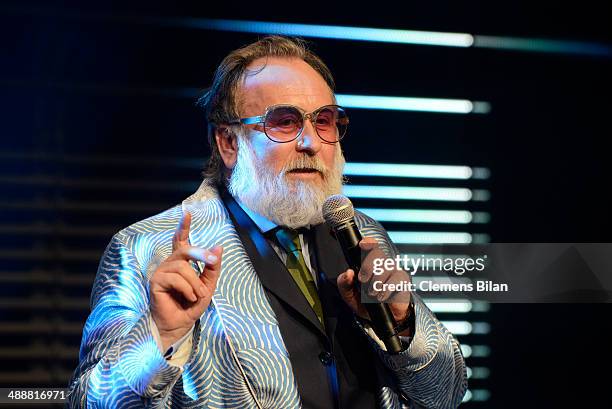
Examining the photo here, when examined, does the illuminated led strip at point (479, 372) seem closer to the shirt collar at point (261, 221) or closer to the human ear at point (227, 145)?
the shirt collar at point (261, 221)

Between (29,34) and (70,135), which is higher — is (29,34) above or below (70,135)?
above

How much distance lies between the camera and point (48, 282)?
2830mm

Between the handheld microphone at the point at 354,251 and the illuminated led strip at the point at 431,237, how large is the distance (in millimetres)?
1298

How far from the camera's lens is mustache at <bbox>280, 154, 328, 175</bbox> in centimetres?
215

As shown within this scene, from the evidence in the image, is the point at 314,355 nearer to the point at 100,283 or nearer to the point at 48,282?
the point at 100,283

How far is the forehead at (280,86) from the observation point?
2197 millimetres

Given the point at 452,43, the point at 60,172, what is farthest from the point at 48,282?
the point at 452,43

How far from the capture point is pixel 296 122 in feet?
7.07

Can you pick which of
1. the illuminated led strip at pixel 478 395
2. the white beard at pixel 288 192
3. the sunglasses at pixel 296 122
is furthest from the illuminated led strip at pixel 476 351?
the sunglasses at pixel 296 122

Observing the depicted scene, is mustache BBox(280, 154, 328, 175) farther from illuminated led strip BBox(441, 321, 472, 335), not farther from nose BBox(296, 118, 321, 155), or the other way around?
illuminated led strip BBox(441, 321, 472, 335)

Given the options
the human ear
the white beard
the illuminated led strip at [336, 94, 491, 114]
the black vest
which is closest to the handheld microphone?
the black vest

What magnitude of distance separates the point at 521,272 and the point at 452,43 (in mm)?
1259

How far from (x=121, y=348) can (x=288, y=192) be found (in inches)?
27.9

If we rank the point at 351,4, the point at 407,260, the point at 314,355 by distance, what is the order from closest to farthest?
the point at 314,355, the point at 407,260, the point at 351,4
